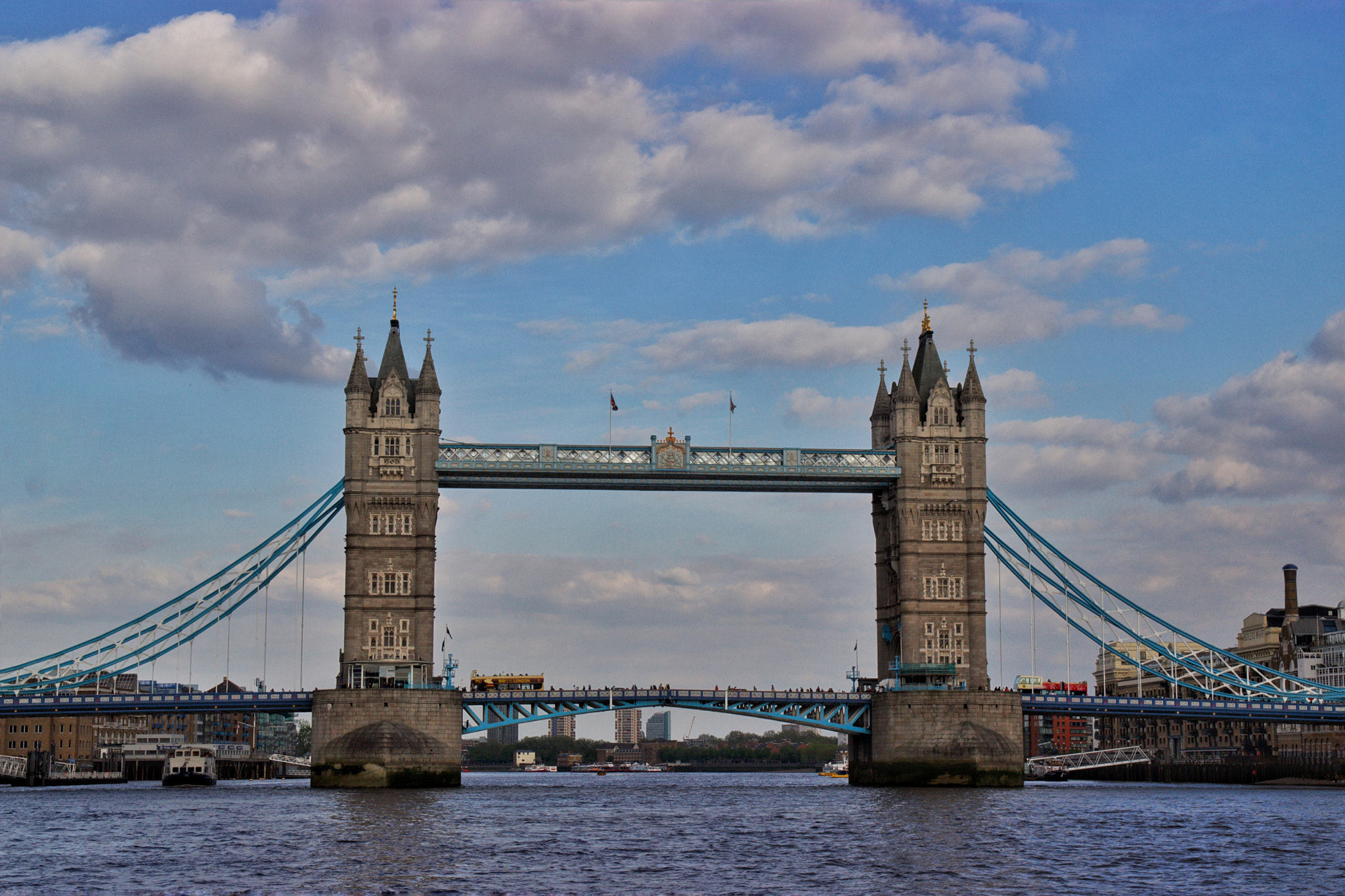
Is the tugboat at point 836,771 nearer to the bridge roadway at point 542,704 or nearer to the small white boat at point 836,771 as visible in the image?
the small white boat at point 836,771

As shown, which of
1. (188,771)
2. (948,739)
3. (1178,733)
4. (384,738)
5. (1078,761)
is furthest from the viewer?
(1178,733)

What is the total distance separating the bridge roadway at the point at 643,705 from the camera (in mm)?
99125

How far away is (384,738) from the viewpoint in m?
94.4

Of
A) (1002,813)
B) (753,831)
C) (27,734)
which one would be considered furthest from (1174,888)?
(27,734)

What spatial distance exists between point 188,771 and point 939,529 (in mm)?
60043

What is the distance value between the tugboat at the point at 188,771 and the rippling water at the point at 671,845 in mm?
26664

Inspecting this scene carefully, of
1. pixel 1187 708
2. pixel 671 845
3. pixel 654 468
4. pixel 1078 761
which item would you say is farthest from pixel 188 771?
pixel 1078 761

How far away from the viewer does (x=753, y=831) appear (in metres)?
67.2

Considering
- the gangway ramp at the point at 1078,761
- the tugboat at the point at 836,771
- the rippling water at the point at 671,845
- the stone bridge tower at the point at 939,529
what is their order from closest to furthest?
the rippling water at the point at 671,845 → the stone bridge tower at the point at 939,529 → the tugboat at the point at 836,771 → the gangway ramp at the point at 1078,761

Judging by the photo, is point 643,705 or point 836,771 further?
point 836,771

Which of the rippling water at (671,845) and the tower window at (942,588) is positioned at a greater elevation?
the tower window at (942,588)

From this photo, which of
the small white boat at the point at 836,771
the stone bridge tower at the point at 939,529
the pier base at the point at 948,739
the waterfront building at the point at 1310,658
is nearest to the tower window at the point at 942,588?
the stone bridge tower at the point at 939,529

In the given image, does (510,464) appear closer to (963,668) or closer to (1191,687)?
(963,668)

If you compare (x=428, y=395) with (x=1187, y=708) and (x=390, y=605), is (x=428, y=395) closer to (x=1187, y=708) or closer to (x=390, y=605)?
(x=390, y=605)
